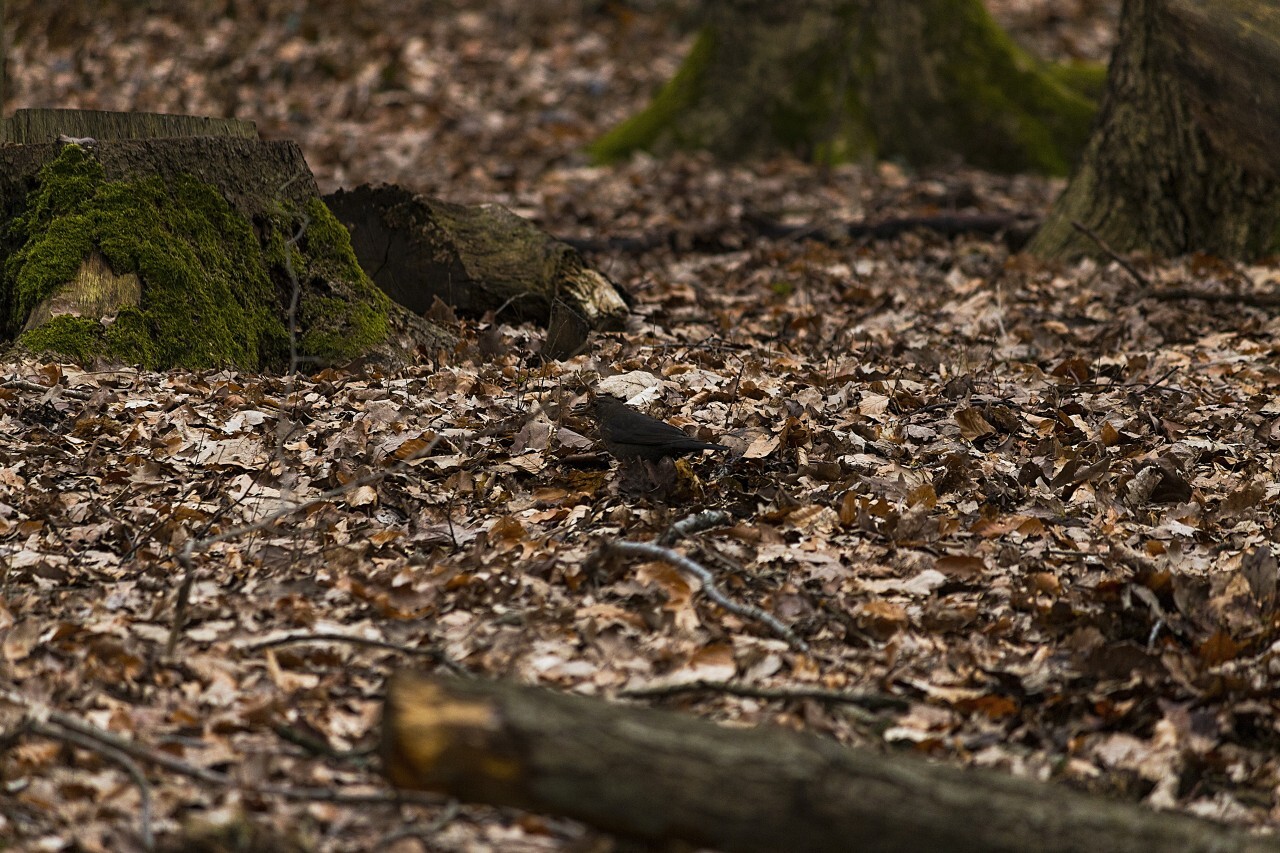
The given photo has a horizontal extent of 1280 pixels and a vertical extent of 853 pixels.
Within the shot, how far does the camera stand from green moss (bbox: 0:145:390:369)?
209 inches

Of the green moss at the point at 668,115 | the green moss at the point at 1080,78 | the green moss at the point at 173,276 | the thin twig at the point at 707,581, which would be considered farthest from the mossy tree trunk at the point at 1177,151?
the thin twig at the point at 707,581

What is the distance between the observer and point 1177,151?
799cm

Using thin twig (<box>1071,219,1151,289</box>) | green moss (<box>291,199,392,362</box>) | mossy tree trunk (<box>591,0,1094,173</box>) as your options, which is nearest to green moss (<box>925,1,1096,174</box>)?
mossy tree trunk (<box>591,0,1094,173</box>)

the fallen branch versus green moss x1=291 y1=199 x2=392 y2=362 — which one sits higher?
green moss x1=291 y1=199 x2=392 y2=362

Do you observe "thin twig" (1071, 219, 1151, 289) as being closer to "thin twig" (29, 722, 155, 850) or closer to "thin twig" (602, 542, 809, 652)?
"thin twig" (602, 542, 809, 652)

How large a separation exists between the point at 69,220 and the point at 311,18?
10922mm

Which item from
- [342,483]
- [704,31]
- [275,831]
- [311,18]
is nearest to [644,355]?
[342,483]

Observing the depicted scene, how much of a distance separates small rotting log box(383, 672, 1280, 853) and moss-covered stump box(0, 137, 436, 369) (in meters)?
3.21

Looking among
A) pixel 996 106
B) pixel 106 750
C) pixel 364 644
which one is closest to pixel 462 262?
pixel 364 644

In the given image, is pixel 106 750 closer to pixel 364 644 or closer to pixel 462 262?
pixel 364 644

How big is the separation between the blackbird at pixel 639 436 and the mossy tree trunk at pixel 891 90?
7.58 meters

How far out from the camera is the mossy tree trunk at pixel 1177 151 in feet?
24.2

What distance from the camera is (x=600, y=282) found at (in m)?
6.87

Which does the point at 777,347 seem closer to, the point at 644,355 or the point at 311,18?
the point at 644,355
